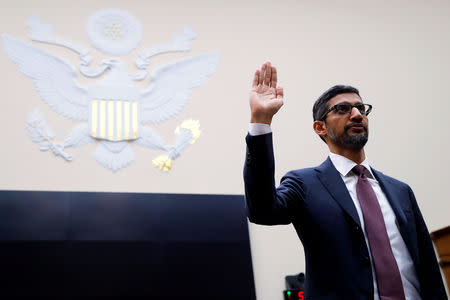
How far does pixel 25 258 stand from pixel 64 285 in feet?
1.31

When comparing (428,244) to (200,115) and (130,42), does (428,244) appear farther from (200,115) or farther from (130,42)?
(130,42)

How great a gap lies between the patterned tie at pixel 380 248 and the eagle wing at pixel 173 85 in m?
3.40

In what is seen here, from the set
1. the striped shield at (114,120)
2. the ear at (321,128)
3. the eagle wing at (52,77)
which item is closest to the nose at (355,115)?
the ear at (321,128)

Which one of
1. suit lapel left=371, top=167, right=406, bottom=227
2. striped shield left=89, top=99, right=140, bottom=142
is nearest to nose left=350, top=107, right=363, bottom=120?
suit lapel left=371, top=167, right=406, bottom=227

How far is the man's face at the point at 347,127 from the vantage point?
5.00 ft

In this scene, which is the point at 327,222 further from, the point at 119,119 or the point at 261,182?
the point at 119,119

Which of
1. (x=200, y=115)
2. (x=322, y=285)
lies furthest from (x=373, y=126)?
(x=322, y=285)

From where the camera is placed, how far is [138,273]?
3.97 m

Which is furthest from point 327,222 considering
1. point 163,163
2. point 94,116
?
point 94,116

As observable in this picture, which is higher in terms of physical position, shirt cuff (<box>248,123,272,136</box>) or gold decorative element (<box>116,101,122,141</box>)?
gold decorative element (<box>116,101,122,141</box>)

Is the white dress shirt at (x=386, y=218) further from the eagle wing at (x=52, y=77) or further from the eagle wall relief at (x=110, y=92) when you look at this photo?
the eagle wing at (x=52, y=77)

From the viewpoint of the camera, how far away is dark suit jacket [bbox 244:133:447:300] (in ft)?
4.13

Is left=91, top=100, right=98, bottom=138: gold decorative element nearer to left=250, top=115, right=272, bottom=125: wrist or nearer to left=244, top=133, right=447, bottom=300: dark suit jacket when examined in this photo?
left=244, top=133, right=447, bottom=300: dark suit jacket

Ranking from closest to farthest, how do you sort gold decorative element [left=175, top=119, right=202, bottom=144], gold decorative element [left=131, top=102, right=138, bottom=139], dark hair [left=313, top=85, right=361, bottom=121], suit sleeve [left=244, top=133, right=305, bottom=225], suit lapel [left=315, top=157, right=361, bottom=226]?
1. suit sleeve [left=244, top=133, right=305, bottom=225]
2. suit lapel [left=315, top=157, right=361, bottom=226]
3. dark hair [left=313, top=85, right=361, bottom=121]
4. gold decorative element [left=131, top=102, right=138, bottom=139]
5. gold decorative element [left=175, top=119, right=202, bottom=144]
